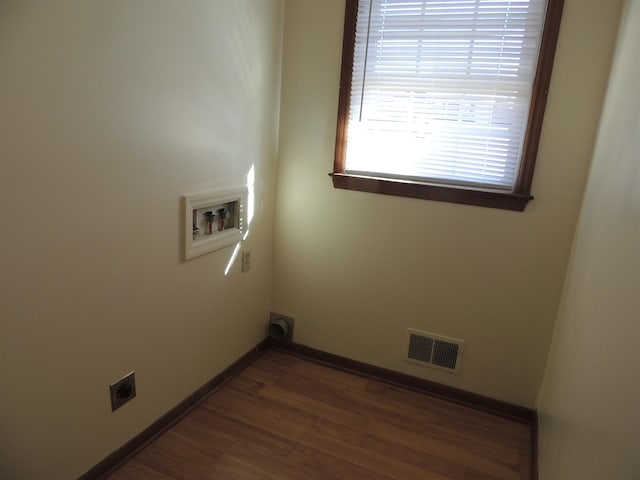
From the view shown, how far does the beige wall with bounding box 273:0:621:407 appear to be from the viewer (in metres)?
1.84

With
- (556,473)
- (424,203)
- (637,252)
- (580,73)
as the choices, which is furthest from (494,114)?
(556,473)

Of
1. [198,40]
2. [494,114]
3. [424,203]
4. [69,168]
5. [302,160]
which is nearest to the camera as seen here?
[69,168]

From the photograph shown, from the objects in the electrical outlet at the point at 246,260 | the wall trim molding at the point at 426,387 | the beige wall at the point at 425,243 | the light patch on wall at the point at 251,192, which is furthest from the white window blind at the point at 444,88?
the wall trim molding at the point at 426,387

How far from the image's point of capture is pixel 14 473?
1.32 metres

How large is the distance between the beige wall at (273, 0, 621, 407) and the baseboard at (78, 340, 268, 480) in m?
0.38

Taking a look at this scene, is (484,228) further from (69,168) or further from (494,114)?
(69,168)

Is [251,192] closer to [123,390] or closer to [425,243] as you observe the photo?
[425,243]

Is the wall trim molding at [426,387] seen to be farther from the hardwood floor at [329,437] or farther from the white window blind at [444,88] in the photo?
the white window blind at [444,88]

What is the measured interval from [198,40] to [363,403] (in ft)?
6.11

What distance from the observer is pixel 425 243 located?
7.16ft

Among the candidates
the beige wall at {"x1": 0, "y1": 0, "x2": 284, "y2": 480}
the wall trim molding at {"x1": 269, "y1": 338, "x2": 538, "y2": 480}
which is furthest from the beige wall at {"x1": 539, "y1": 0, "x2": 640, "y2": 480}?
the beige wall at {"x1": 0, "y1": 0, "x2": 284, "y2": 480}

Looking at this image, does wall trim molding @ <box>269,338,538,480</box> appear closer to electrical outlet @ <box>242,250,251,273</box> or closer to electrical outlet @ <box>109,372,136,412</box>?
electrical outlet @ <box>242,250,251,273</box>

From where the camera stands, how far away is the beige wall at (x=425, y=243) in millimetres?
1840

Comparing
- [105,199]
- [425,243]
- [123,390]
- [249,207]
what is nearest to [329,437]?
[123,390]
